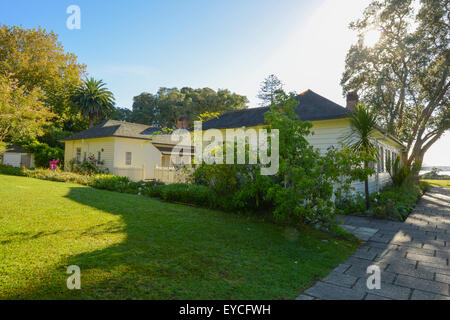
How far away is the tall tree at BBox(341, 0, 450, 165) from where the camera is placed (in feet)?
59.2

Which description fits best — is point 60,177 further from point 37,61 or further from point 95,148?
point 37,61

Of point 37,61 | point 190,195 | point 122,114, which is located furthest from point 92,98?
point 190,195

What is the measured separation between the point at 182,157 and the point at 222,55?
8.68 meters

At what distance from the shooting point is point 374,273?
3592mm

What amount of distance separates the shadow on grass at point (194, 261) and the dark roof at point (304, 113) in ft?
16.6

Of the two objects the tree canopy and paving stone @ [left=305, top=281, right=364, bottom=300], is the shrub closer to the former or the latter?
the tree canopy

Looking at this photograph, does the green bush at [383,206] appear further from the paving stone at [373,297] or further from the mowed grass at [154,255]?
the paving stone at [373,297]

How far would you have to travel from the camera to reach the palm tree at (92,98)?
1275 inches

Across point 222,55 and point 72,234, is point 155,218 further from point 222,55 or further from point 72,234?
point 222,55

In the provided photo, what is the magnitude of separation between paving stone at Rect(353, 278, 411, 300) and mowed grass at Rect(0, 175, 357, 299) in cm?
51

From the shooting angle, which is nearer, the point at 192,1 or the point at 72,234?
the point at 72,234

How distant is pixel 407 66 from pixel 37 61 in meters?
33.7

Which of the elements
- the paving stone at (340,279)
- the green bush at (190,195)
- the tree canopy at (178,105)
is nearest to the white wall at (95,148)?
the green bush at (190,195)
